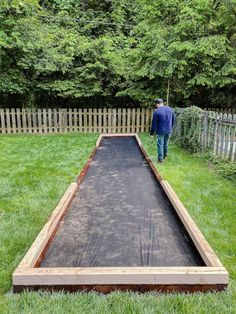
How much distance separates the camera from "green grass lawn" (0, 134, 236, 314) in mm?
2244

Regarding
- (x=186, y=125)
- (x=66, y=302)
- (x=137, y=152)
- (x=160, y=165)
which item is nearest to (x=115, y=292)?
(x=66, y=302)

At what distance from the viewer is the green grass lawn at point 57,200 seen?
2244mm

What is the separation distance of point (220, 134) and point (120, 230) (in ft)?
15.3

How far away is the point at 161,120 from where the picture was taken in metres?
7.04

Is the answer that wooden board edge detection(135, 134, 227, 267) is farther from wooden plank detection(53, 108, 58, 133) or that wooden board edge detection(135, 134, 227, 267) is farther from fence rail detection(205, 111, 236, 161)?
wooden plank detection(53, 108, 58, 133)

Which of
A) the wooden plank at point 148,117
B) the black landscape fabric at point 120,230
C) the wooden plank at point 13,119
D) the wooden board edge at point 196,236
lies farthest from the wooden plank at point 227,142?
the wooden plank at point 13,119

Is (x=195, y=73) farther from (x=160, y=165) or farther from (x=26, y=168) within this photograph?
(x=26, y=168)

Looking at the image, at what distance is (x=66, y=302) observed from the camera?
7.47ft

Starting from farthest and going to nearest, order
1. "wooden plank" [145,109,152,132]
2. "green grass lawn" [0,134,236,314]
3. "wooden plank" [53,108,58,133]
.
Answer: "wooden plank" [145,109,152,132], "wooden plank" [53,108,58,133], "green grass lawn" [0,134,236,314]

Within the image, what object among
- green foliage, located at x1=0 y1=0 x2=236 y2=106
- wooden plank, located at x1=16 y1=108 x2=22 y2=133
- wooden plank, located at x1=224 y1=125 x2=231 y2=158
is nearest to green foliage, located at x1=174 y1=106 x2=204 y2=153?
wooden plank, located at x1=224 y1=125 x2=231 y2=158

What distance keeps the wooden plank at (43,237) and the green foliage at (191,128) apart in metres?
5.02

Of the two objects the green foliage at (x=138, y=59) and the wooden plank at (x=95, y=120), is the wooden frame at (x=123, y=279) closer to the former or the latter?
the green foliage at (x=138, y=59)

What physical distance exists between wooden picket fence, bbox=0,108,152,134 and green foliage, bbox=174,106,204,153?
375 centimetres

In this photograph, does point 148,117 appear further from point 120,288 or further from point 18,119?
point 120,288
